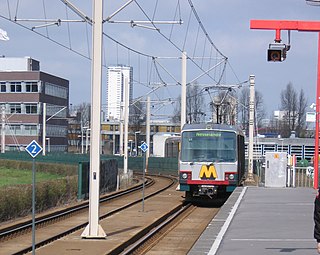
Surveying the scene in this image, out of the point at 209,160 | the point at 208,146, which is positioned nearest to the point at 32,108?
the point at 208,146

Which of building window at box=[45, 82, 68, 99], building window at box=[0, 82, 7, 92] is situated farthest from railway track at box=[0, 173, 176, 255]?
building window at box=[45, 82, 68, 99]

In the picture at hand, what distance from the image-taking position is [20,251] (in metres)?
17.1

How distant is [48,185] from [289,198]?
33.7ft

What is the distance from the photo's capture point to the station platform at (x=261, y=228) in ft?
42.9

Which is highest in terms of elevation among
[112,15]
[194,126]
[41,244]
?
[112,15]

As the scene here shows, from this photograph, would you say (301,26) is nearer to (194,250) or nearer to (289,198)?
(289,198)

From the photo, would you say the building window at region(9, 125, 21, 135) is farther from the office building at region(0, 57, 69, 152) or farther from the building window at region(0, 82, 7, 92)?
the building window at region(0, 82, 7, 92)

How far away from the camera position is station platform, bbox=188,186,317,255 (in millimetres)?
13070

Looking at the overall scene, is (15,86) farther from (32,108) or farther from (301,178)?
(301,178)

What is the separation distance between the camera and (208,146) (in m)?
30.6

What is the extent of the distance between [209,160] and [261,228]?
533 inches

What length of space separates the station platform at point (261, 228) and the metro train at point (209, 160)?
3292 millimetres

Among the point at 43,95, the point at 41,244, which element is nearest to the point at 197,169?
the point at 41,244

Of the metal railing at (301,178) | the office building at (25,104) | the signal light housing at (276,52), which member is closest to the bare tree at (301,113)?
the office building at (25,104)
